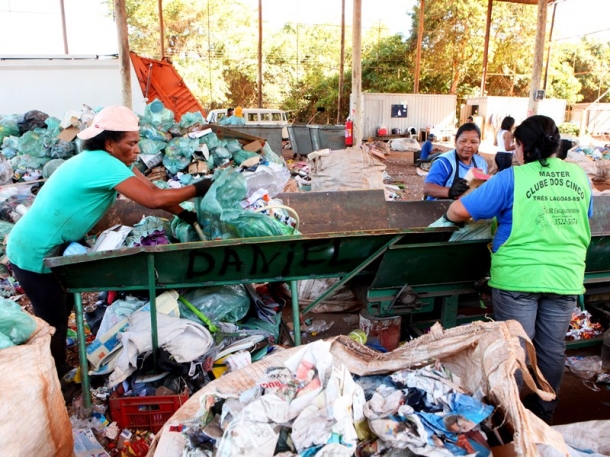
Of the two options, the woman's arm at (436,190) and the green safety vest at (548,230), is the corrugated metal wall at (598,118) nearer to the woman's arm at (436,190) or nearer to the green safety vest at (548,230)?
the woman's arm at (436,190)

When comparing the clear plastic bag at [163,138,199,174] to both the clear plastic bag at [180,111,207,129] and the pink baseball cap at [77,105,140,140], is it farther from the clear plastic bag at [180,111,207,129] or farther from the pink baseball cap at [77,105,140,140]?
the pink baseball cap at [77,105,140,140]

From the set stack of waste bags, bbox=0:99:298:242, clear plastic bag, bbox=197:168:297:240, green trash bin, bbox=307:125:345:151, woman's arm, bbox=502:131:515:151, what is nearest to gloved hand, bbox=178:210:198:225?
clear plastic bag, bbox=197:168:297:240

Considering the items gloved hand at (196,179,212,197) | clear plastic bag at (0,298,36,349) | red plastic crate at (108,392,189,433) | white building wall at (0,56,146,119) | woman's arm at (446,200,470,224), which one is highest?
white building wall at (0,56,146,119)

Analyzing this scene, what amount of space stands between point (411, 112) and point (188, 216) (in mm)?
17864

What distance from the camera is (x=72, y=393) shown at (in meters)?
2.91

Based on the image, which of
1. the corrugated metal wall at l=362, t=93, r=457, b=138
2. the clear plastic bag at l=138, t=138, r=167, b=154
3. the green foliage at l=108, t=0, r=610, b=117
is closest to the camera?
the clear plastic bag at l=138, t=138, r=167, b=154

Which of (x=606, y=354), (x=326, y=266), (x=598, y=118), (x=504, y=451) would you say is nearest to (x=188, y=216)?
(x=326, y=266)

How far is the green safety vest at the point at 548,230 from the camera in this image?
214cm

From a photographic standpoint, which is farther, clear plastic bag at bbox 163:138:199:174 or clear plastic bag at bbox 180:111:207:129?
clear plastic bag at bbox 180:111:207:129

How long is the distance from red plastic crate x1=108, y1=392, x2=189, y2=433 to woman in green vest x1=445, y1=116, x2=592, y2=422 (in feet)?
5.77

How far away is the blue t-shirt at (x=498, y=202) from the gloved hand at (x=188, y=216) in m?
1.62

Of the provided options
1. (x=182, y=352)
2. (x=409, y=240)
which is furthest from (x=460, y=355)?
(x=182, y=352)

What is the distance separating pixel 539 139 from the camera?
2.14m

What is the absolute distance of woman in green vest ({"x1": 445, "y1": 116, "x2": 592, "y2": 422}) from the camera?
214cm
